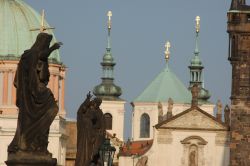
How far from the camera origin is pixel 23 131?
40.5 feet

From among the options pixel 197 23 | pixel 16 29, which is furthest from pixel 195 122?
pixel 197 23

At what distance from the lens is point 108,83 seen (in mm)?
110062

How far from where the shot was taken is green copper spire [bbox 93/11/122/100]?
107750 mm

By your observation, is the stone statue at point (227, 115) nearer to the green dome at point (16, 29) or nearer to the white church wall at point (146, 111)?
the green dome at point (16, 29)

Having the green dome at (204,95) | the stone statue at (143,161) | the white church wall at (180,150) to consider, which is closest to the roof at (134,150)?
the stone statue at (143,161)

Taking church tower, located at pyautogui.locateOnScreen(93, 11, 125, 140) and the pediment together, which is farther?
church tower, located at pyautogui.locateOnScreen(93, 11, 125, 140)

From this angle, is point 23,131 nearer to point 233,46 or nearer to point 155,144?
point 233,46

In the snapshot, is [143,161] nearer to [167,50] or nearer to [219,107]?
[219,107]

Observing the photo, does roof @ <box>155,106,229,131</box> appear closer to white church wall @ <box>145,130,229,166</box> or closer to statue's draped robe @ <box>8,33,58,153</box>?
white church wall @ <box>145,130,229,166</box>

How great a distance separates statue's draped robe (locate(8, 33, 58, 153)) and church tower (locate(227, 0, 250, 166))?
3177cm

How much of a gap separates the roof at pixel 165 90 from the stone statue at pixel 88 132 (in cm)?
8941

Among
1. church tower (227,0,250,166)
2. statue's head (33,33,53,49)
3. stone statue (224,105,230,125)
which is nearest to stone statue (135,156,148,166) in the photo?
stone statue (224,105,230,125)

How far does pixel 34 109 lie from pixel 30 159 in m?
0.44

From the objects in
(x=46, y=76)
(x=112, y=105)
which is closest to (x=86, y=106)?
(x=46, y=76)
